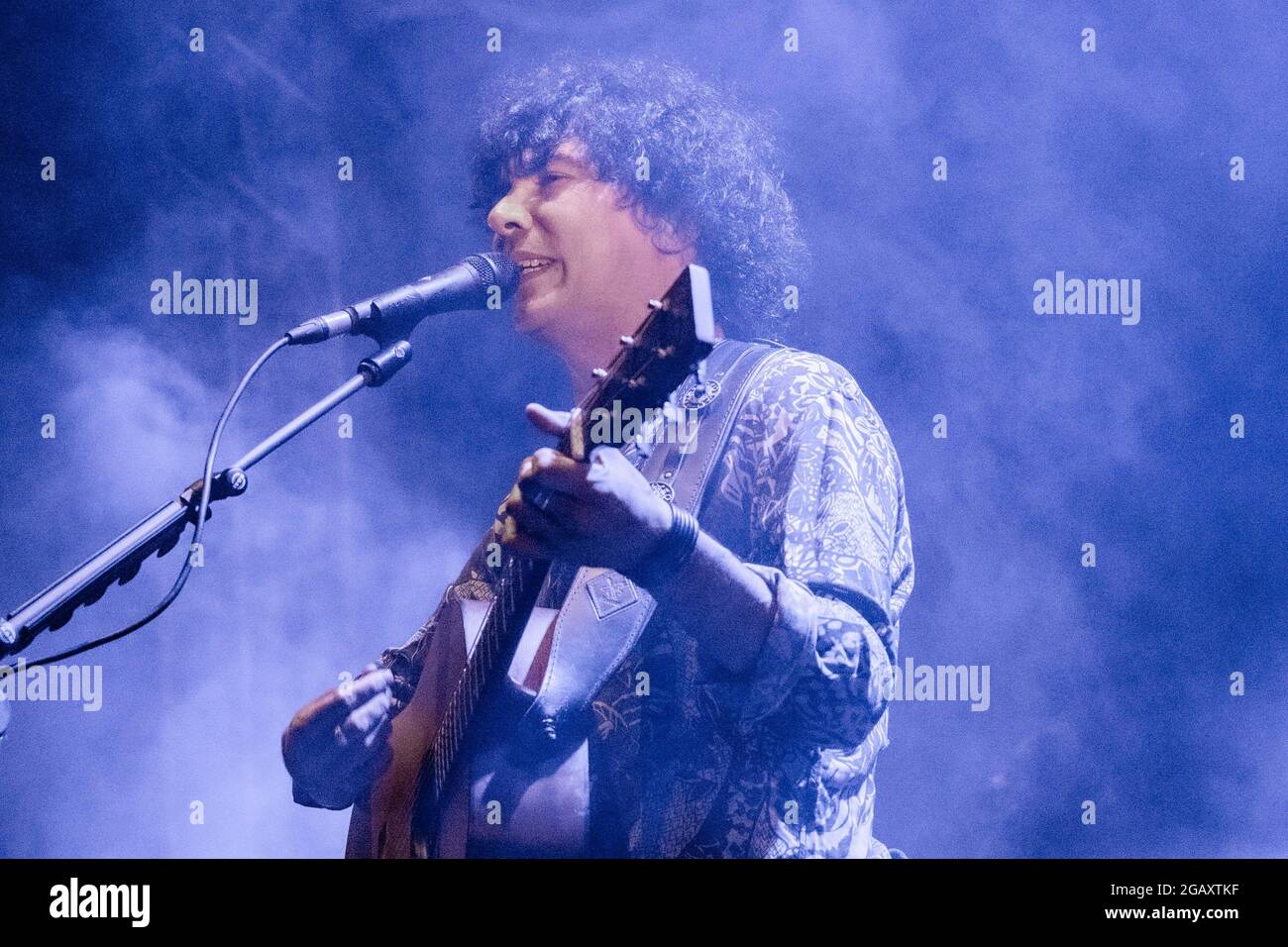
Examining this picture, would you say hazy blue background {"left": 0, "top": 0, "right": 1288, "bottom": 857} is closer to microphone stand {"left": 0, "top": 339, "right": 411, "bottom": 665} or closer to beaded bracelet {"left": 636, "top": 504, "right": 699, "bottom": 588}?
microphone stand {"left": 0, "top": 339, "right": 411, "bottom": 665}

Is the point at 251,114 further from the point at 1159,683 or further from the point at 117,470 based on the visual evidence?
the point at 1159,683

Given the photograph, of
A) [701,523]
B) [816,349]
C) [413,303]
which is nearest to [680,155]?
[816,349]

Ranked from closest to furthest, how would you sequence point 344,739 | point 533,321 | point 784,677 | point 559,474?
1. point 559,474
2. point 784,677
3. point 344,739
4. point 533,321

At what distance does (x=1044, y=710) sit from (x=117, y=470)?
158 centimetres

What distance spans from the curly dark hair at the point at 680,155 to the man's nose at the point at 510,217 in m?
0.10

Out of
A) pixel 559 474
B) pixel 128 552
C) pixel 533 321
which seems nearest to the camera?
pixel 559 474

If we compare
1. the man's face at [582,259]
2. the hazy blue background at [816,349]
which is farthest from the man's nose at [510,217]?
the hazy blue background at [816,349]

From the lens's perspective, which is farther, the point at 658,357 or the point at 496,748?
the point at 496,748

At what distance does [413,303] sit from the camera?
1756mm

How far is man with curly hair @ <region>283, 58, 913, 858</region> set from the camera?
137cm

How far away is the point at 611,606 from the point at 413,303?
1.68 feet

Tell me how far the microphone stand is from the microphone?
0.19ft

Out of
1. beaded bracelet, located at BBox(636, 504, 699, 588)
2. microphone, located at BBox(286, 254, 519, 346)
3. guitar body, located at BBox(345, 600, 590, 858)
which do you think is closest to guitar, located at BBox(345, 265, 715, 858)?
guitar body, located at BBox(345, 600, 590, 858)

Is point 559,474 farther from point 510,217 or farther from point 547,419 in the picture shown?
point 510,217
